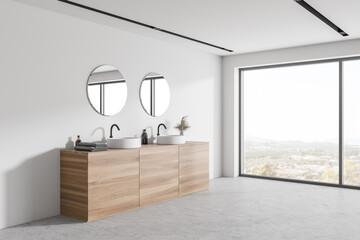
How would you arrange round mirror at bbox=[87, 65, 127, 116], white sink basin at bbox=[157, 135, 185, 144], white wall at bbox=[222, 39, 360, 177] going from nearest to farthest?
round mirror at bbox=[87, 65, 127, 116], white sink basin at bbox=[157, 135, 185, 144], white wall at bbox=[222, 39, 360, 177]

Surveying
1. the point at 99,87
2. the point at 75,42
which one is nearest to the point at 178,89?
the point at 99,87

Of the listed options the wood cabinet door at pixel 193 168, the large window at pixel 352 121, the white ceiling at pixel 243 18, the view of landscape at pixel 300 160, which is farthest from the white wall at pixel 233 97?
the wood cabinet door at pixel 193 168

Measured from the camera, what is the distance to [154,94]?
544 cm

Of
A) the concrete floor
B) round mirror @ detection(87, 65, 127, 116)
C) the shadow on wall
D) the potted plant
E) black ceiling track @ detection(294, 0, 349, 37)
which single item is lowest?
the concrete floor

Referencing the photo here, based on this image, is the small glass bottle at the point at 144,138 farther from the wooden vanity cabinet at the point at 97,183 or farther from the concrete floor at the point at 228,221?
the concrete floor at the point at 228,221

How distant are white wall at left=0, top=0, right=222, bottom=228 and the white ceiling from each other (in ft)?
2.00

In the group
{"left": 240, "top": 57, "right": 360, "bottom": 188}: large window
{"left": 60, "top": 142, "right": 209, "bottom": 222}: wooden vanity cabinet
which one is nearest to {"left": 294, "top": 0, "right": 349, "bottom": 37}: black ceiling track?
{"left": 240, "top": 57, "right": 360, "bottom": 188}: large window

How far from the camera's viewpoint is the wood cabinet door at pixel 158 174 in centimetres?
455

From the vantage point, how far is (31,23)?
3.89 m

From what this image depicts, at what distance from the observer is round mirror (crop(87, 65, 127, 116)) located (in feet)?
14.9

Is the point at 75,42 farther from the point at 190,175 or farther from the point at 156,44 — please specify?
the point at 190,175

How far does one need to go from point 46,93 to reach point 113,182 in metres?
1.33

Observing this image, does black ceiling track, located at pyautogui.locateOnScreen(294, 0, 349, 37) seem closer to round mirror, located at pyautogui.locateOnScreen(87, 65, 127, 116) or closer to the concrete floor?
the concrete floor

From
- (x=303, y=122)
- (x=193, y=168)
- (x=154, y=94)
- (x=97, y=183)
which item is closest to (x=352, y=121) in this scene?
(x=303, y=122)
